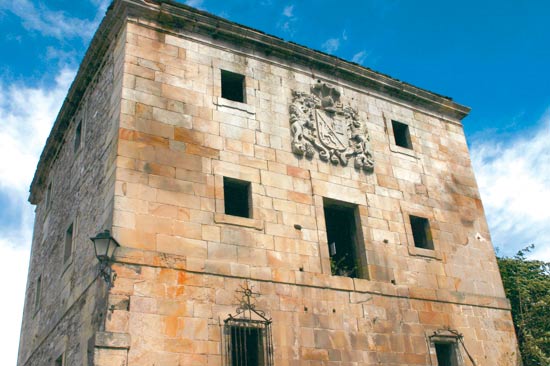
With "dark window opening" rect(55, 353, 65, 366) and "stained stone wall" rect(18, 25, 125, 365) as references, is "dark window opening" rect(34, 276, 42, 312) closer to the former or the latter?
"stained stone wall" rect(18, 25, 125, 365)

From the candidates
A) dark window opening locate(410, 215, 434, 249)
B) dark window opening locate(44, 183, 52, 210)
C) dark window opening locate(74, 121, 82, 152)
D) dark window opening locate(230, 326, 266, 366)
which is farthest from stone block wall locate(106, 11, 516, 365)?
dark window opening locate(44, 183, 52, 210)

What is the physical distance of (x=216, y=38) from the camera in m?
12.8

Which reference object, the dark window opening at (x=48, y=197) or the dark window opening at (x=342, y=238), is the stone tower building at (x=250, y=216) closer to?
the dark window opening at (x=342, y=238)

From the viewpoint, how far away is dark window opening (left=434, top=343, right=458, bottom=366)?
1238 cm

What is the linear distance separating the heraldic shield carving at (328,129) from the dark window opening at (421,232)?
1722 millimetres

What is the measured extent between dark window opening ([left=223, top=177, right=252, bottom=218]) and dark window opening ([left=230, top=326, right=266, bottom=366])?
2212 mm

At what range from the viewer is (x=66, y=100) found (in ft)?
48.2

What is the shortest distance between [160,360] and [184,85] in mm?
5369

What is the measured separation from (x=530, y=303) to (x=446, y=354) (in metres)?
4.60

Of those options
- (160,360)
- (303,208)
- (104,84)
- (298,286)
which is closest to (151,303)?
(160,360)

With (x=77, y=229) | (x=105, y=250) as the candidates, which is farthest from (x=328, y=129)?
(x=105, y=250)

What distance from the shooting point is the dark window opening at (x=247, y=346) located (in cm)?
1003

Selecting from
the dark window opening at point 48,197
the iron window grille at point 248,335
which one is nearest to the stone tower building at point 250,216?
the iron window grille at point 248,335

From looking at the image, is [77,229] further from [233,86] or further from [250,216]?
[233,86]
